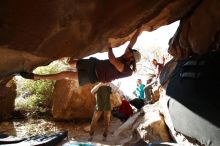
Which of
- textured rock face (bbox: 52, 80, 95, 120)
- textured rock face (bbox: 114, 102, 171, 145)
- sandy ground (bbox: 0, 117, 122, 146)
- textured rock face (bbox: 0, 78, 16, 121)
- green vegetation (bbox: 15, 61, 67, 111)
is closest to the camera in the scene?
textured rock face (bbox: 114, 102, 171, 145)

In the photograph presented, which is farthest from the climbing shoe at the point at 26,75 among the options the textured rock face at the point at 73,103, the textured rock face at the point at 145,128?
the textured rock face at the point at 73,103

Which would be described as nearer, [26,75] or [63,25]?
[63,25]

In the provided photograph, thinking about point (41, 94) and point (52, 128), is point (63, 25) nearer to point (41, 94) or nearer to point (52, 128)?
point (52, 128)

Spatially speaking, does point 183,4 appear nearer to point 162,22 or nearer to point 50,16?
point 162,22

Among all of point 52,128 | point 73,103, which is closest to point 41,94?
→ point 73,103

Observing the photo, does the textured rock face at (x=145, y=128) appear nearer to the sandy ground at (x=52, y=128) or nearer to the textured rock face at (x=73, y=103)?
the sandy ground at (x=52, y=128)

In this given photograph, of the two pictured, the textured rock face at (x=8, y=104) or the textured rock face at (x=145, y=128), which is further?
the textured rock face at (x=8, y=104)

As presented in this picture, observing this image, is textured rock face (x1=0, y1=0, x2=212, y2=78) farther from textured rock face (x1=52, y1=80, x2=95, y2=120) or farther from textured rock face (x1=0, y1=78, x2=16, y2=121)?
textured rock face (x1=0, y1=78, x2=16, y2=121)

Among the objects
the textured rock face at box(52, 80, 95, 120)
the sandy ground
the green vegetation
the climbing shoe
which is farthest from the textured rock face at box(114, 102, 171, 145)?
the green vegetation

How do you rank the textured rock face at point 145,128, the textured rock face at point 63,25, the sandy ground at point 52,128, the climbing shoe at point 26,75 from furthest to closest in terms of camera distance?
the sandy ground at point 52,128 < the textured rock face at point 145,128 < the climbing shoe at point 26,75 < the textured rock face at point 63,25

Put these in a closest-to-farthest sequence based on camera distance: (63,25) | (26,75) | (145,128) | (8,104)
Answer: (63,25)
(26,75)
(145,128)
(8,104)

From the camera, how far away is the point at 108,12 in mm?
5230

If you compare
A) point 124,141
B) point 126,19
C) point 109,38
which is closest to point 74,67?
point 109,38

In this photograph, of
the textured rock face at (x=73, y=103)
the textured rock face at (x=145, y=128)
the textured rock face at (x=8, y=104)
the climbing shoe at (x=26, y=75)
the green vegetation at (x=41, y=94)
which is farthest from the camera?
the green vegetation at (x=41, y=94)
